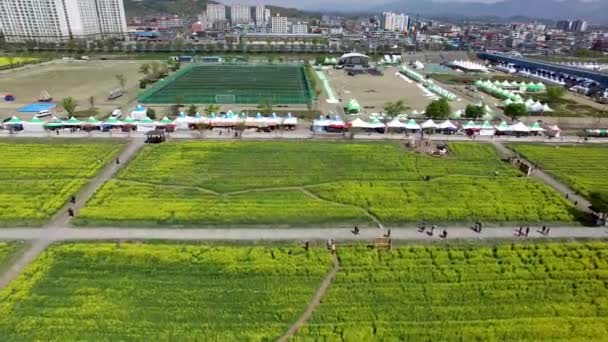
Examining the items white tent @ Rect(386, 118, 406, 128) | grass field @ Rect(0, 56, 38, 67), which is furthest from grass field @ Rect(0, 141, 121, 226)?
grass field @ Rect(0, 56, 38, 67)

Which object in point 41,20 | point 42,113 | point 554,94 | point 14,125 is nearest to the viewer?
point 14,125

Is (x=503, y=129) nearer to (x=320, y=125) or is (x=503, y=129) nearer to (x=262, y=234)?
(x=320, y=125)

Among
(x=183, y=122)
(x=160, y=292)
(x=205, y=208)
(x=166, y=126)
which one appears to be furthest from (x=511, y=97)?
(x=160, y=292)

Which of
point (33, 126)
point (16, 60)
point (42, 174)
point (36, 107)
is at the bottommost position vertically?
point (42, 174)

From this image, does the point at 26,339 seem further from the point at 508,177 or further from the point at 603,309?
the point at 508,177

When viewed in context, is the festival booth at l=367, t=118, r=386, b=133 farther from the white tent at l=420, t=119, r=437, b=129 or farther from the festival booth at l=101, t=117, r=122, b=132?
the festival booth at l=101, t=117, r=122, b=132

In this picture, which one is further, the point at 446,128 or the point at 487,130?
the point at 446,128

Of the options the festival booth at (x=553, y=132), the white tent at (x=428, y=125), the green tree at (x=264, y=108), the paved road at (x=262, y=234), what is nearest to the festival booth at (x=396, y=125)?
the white tent at (x=428, y=125)
